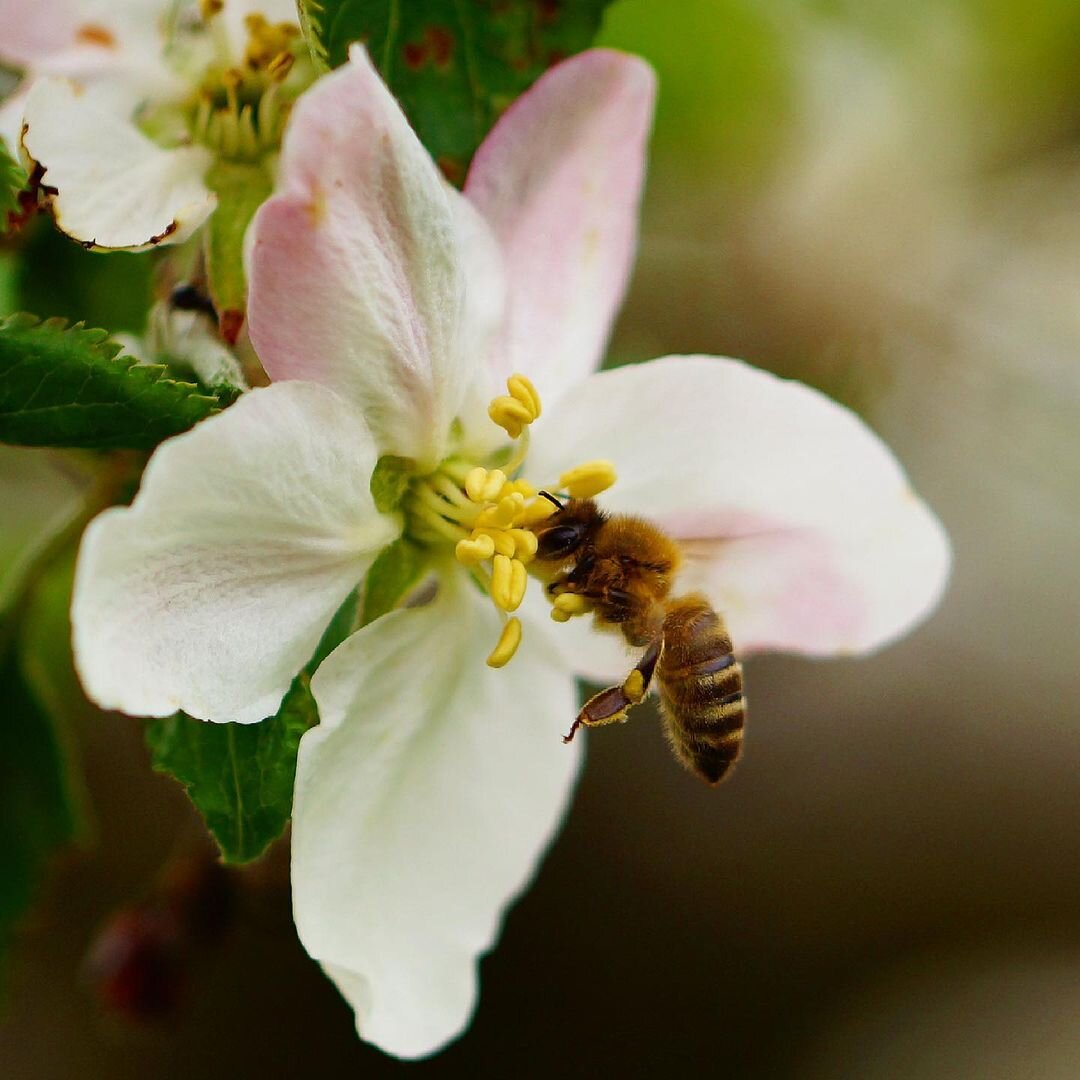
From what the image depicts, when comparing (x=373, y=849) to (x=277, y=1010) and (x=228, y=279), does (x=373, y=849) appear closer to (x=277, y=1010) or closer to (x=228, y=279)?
(x=228, y=279)

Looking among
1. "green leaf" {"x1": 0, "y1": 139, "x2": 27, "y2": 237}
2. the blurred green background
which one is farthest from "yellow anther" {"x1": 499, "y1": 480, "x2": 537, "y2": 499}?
the blurred green background

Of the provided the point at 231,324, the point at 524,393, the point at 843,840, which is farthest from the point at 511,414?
the point at 843,840

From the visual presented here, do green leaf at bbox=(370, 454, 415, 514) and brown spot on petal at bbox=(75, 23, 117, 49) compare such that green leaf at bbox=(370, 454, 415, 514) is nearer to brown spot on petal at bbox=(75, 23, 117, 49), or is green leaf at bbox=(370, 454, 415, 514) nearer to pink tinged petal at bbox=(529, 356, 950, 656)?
pink tinged petal at bbox=(529, 356, 950, 656)

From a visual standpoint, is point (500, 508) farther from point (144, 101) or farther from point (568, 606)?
point (144, 101)

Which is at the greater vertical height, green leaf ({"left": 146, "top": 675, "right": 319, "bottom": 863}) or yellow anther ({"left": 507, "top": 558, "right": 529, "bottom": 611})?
yellow anther ({"left": 507, "top": 558, "right": 529, "bottom": 611})

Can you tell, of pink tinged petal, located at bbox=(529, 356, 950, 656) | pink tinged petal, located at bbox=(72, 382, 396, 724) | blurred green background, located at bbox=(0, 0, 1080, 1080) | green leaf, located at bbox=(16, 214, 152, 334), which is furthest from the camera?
blurred green background, located at bbox=(0, 0, 1080, 1080)

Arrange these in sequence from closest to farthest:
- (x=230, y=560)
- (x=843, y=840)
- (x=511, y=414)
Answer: (x=230, y=560)
(x=511, y=414)
(x=843, y=840)
